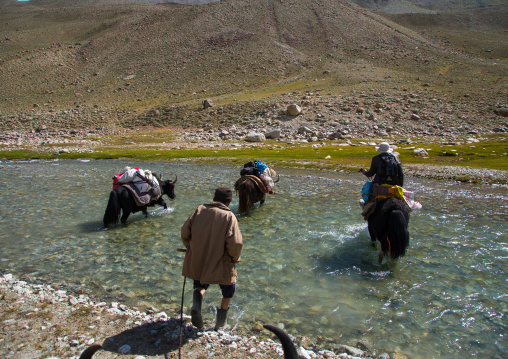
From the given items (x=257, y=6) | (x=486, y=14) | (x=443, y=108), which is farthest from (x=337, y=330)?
(x=486, y=14)

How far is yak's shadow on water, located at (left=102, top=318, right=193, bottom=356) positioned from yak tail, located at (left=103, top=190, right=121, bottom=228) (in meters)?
5.15

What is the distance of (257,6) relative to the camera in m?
94.4

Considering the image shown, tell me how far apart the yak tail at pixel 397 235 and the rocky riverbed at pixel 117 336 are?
8.30ft

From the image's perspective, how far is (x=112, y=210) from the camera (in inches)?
350

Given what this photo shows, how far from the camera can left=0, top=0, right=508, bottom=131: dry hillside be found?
52812 millimetres

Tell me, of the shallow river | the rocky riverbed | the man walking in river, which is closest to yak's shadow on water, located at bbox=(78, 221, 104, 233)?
the shallow river

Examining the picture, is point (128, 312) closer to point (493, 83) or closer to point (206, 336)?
point (206, 336)

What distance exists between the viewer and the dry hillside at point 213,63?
52.8 metres

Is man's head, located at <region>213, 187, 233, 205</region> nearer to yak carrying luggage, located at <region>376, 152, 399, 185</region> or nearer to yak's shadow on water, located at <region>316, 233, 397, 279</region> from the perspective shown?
yak's shadow on water, located at <region>316, 233, 397, 279</region>

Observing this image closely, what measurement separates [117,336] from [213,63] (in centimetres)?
7236

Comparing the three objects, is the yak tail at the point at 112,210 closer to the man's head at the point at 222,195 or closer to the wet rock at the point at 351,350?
the man's head at the point at 222,195

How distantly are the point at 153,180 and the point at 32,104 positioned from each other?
212 feet

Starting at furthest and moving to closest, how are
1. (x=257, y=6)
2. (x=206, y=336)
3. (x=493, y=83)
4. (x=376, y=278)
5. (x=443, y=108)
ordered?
(x=257, y=6), (x=493, y=83), (x=443, y=108), (x=376, y=278), (x=206, y=336)

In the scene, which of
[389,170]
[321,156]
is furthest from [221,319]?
[321,156]
